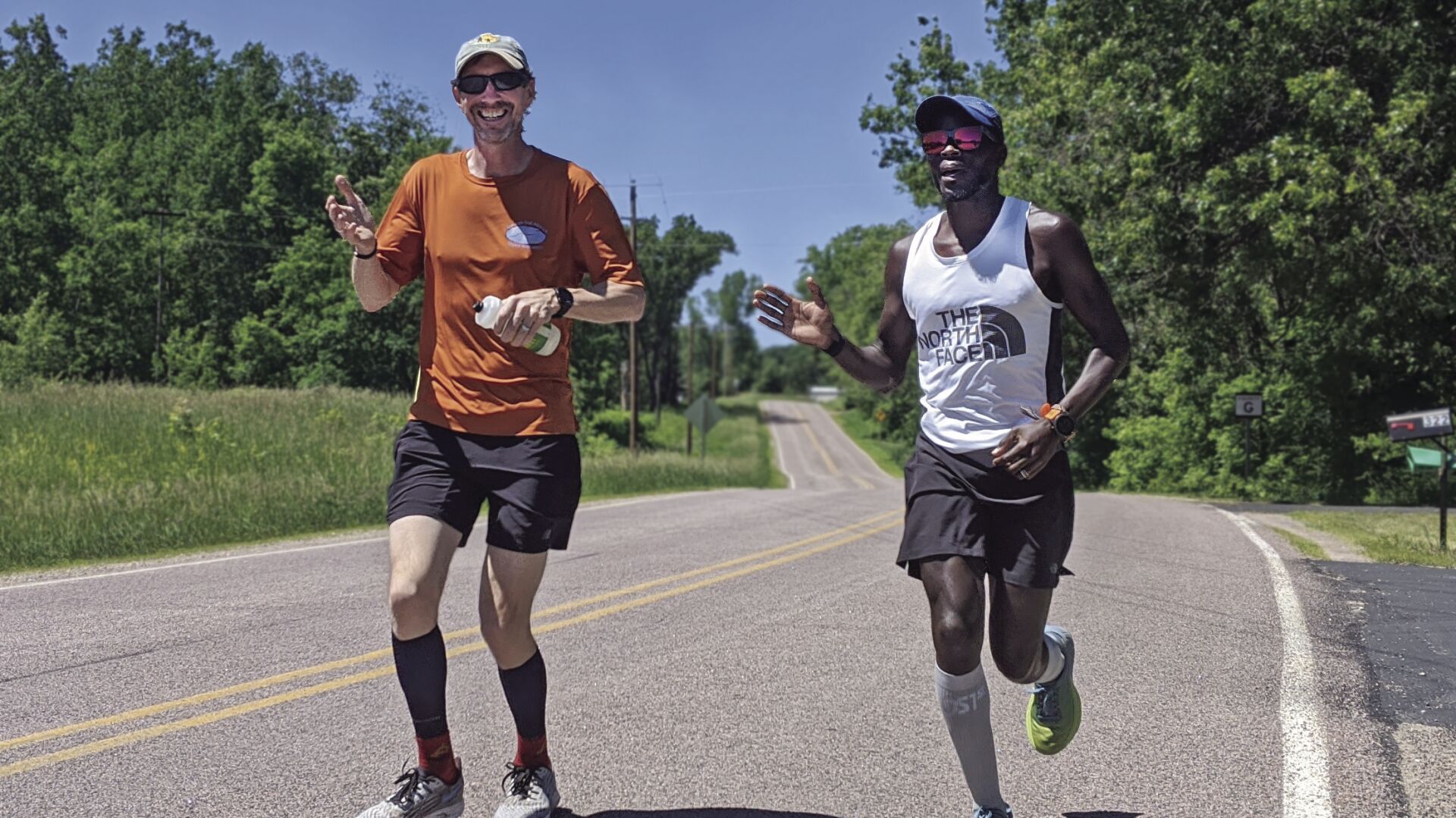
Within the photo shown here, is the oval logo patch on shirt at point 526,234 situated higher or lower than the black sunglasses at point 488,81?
lower

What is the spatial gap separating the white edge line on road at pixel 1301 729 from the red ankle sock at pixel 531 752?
2273mm

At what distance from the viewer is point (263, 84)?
62500 mm

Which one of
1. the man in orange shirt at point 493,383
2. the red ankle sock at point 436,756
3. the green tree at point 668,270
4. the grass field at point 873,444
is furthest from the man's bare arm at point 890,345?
the green tree at point 668,270

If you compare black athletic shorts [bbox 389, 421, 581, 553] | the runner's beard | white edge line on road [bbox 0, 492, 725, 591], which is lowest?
white edge line on road [bbox 0, 492, 725, 591]

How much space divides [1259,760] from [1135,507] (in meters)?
14.0

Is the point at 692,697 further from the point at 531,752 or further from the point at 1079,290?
the point at 1079,290

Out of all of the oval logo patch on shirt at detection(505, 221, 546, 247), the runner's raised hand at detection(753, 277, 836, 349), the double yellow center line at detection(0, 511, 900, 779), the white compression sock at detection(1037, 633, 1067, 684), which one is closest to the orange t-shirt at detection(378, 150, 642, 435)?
the oval logo patch on shirt at detection(505, 221, 546, 247)

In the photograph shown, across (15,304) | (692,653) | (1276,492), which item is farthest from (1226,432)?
(15,304)

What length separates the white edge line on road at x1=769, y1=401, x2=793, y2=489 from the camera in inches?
2217

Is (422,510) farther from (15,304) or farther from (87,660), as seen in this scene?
(15,304)

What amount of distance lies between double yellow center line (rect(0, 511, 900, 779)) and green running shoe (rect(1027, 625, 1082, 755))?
2752mm

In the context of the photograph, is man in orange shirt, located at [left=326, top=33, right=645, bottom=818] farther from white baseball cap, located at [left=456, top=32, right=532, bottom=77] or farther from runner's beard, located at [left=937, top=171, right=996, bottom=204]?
runner's beard, located at [left=937, top=171, right=996, bottom=204]

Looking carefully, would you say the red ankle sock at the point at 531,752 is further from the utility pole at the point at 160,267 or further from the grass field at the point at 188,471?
the utility pole at the point at 160,267

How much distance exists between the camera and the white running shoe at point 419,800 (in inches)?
123
